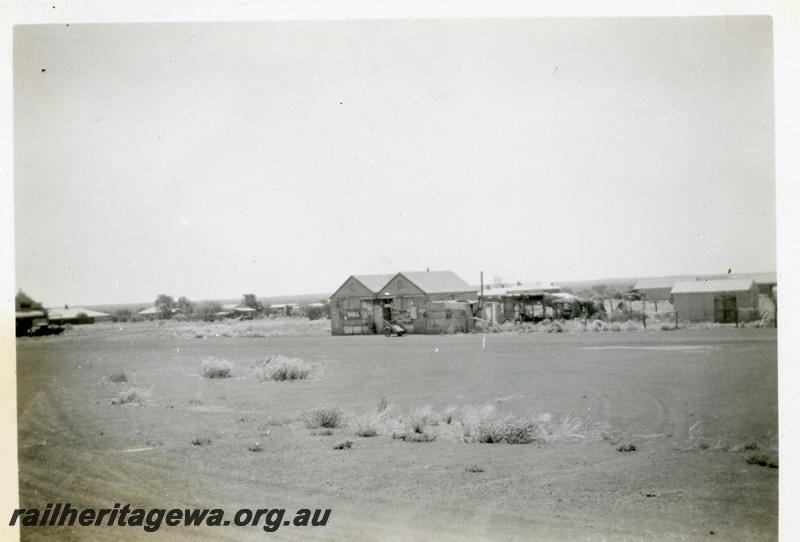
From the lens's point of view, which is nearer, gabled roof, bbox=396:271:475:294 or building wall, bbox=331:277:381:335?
gabled roof, bbox=396:271:475:294

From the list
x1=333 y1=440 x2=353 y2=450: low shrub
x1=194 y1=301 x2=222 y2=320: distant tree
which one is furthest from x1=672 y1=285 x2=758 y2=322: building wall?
x1=194 y1=301 x2=222 y2=320: distant tree

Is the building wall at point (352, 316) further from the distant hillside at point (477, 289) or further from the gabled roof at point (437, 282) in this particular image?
the gabled roof at point (437, 282)

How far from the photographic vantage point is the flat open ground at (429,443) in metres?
3.83

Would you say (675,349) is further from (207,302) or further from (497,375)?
(207,302)

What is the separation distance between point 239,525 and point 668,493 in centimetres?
293

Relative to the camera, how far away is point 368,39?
4191mm

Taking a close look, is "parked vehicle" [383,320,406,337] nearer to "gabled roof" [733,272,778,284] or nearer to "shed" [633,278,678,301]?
"shed" [633,278,678,301]

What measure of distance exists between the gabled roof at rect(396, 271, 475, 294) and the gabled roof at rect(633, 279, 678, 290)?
4.09 feet

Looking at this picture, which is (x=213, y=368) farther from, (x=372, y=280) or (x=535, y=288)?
(x=535, y=288)

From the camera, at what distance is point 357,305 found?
4918mm

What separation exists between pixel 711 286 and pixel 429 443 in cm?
236

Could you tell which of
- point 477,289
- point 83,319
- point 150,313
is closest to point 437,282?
point 477,289

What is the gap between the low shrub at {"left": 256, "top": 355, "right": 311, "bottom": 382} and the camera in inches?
180

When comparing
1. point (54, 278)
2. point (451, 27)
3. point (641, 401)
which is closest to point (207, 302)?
point (54, 278)
